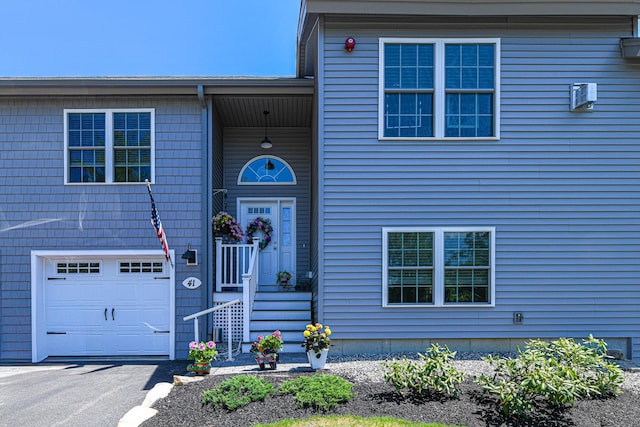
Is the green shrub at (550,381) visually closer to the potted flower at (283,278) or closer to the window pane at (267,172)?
the potted flower at (283,278)

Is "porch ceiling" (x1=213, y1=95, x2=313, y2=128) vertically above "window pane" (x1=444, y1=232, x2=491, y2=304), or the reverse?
"porch ceiling" (x1=213, y1=95, x2=313, y2=128)

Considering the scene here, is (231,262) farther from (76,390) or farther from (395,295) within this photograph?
(76,390)

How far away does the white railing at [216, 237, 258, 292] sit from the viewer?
8.33 meters

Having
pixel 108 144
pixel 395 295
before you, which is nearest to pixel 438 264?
pixel 395 295

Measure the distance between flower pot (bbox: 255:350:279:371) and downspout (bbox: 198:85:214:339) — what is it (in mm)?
2209

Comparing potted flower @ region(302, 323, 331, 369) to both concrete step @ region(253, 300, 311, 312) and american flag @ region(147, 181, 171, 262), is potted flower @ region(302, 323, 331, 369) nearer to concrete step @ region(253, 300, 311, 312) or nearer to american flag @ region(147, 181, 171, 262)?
concrete step @ region(253, 300, 311, 312)

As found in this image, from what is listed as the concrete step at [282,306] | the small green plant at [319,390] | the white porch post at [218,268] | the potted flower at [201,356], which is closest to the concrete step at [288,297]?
the concrete step at [282,306]

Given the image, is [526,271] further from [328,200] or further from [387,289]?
[328,200]

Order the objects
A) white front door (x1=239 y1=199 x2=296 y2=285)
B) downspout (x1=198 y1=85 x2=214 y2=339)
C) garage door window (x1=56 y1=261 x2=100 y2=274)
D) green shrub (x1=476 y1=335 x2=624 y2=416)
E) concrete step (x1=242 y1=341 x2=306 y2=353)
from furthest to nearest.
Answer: white front door (x1=239 y1=199 x2=296 y2=285) < garage door window (x1=56 y1=261 x2=100 y2=274) < downspout (x1=198 y1=85 x2=214 y2=339) < concrete step (x1=242 y1=341 x2=306 y2=353) < green shrub (x1=476 y1=335 x2=624 y2=416)

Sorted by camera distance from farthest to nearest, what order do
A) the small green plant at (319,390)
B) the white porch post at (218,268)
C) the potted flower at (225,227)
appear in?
1. the potted flower at (225,227)
2. the white porch post at (218,268)
3. the small green plant at (319,390)

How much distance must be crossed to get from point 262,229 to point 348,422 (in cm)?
561

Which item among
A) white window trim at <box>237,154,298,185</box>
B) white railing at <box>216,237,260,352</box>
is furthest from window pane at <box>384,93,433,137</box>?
white railing at <box>216,237,260,352</box>

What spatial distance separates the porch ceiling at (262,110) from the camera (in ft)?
27.4

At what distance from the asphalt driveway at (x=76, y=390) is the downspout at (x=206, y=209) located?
46.8 inches
